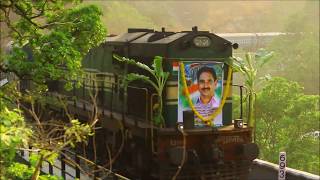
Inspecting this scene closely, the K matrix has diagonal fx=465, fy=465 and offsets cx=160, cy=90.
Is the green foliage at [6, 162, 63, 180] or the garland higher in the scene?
the garland

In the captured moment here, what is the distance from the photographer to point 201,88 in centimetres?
1011

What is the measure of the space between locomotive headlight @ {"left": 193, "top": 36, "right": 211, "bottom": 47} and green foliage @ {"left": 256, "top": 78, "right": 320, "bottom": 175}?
12.3 meters

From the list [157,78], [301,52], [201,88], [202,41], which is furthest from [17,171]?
[301,52]

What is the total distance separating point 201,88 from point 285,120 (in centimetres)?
1242

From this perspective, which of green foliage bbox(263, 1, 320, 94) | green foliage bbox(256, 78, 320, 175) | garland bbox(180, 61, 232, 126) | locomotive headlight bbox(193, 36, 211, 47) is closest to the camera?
garland bbox(180, 61, 232, 126)

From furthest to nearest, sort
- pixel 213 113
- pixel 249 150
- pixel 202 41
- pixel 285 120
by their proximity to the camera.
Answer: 1. pixel 285 120
2. pixel 213 113
3. pixel 202 41
4. pixel 249 150

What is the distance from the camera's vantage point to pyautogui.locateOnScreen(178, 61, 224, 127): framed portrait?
994 cm

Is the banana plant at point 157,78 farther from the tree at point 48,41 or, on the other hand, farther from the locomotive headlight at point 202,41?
the tree at point 48,41

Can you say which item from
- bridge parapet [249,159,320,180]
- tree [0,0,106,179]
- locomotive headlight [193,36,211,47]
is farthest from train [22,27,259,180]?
tree [0,0,106,179]

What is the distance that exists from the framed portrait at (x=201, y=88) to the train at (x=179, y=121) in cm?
2

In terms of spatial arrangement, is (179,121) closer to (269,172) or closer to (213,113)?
(213,113)

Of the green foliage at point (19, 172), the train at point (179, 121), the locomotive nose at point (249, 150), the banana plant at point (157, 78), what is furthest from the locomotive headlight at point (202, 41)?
the green foliage at point (19, 172)

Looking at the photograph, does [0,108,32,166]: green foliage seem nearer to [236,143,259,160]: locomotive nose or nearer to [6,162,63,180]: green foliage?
[6,162,63,180]: green foliage

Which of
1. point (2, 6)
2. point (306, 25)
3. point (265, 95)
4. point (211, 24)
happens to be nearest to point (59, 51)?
point (2, 6)
